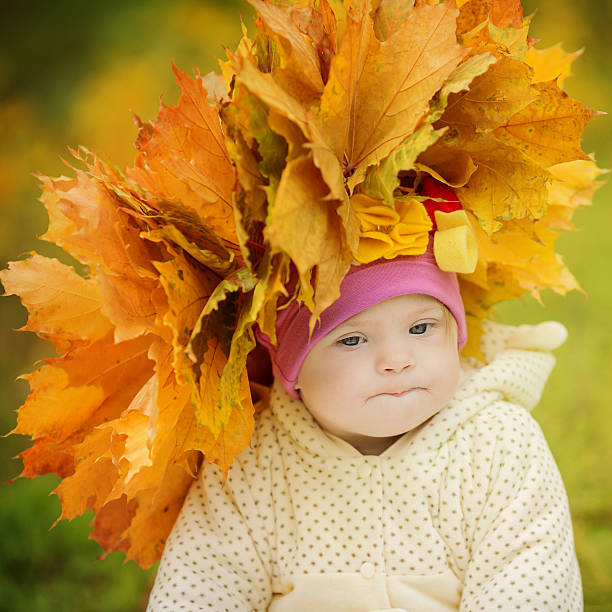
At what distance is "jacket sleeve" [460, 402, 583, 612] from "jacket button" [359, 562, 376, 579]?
0.11 metres

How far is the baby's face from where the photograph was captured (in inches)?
38.0

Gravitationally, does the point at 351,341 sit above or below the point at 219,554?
above

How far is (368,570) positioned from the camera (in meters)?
1.01

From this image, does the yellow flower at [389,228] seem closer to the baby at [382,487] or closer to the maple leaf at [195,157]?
the baby at [382,487]

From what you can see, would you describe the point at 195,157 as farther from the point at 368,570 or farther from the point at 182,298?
the point at 368,570

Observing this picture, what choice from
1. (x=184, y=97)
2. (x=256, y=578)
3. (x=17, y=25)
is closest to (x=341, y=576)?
(x=256, y=578)

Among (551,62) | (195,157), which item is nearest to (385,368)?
(195,157)

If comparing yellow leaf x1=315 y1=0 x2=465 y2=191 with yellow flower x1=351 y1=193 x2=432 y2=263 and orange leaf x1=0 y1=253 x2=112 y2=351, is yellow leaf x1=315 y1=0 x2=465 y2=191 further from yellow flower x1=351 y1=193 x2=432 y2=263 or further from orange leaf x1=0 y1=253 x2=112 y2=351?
orange leaf x1=0 y1=253 x2=112 y2=351

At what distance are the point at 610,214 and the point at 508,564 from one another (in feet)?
3.94

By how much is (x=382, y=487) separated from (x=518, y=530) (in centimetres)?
17

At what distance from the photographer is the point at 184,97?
858 millimetres

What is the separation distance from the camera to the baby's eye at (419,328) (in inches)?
39.2

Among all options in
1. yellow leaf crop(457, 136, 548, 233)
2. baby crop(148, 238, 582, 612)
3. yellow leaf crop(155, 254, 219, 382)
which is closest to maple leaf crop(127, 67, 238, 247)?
yellow leaf crop(155, 254, 219, 382)

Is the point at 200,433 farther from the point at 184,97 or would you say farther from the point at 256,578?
the point at 184,97
